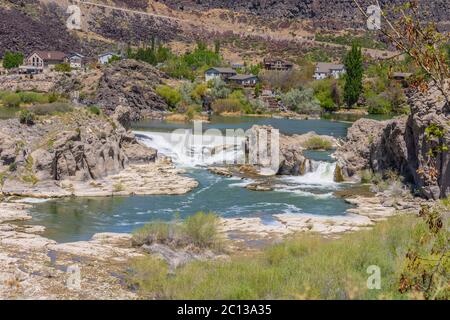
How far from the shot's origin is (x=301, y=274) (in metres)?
10.2

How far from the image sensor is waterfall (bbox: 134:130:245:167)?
34688 millimetres

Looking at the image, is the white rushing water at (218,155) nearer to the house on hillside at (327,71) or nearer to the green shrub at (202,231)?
the green shrub at (202,231)

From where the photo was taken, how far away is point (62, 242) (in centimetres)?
1752

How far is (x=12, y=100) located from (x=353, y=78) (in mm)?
36002

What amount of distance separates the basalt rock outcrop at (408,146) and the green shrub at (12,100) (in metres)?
32.8

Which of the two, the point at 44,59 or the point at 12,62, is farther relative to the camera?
the point at 44,59

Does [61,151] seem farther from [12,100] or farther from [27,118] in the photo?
[12,100]

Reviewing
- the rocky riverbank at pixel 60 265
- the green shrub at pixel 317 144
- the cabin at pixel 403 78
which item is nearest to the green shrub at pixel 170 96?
the green shrub at pixel 317 144

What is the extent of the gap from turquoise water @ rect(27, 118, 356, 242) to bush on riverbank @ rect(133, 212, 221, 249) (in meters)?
1.67

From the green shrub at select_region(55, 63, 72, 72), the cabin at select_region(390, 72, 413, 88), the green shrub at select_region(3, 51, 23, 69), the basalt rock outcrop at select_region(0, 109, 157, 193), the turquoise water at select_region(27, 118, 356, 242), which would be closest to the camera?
the cabin at select_region(390, 72, 413, 88)

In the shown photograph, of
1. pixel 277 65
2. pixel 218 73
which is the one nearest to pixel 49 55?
pixel 218 73

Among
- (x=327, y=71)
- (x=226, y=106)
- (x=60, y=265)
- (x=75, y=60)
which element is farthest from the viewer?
(x=327, y=71)

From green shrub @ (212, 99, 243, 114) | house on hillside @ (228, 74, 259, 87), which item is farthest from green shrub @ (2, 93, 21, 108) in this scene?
house on hillside @ (228, 74, 259, 87)

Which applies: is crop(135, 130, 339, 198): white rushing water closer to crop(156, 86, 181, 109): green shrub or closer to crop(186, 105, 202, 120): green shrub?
crop(186, 105, 202, 120): green shrub
